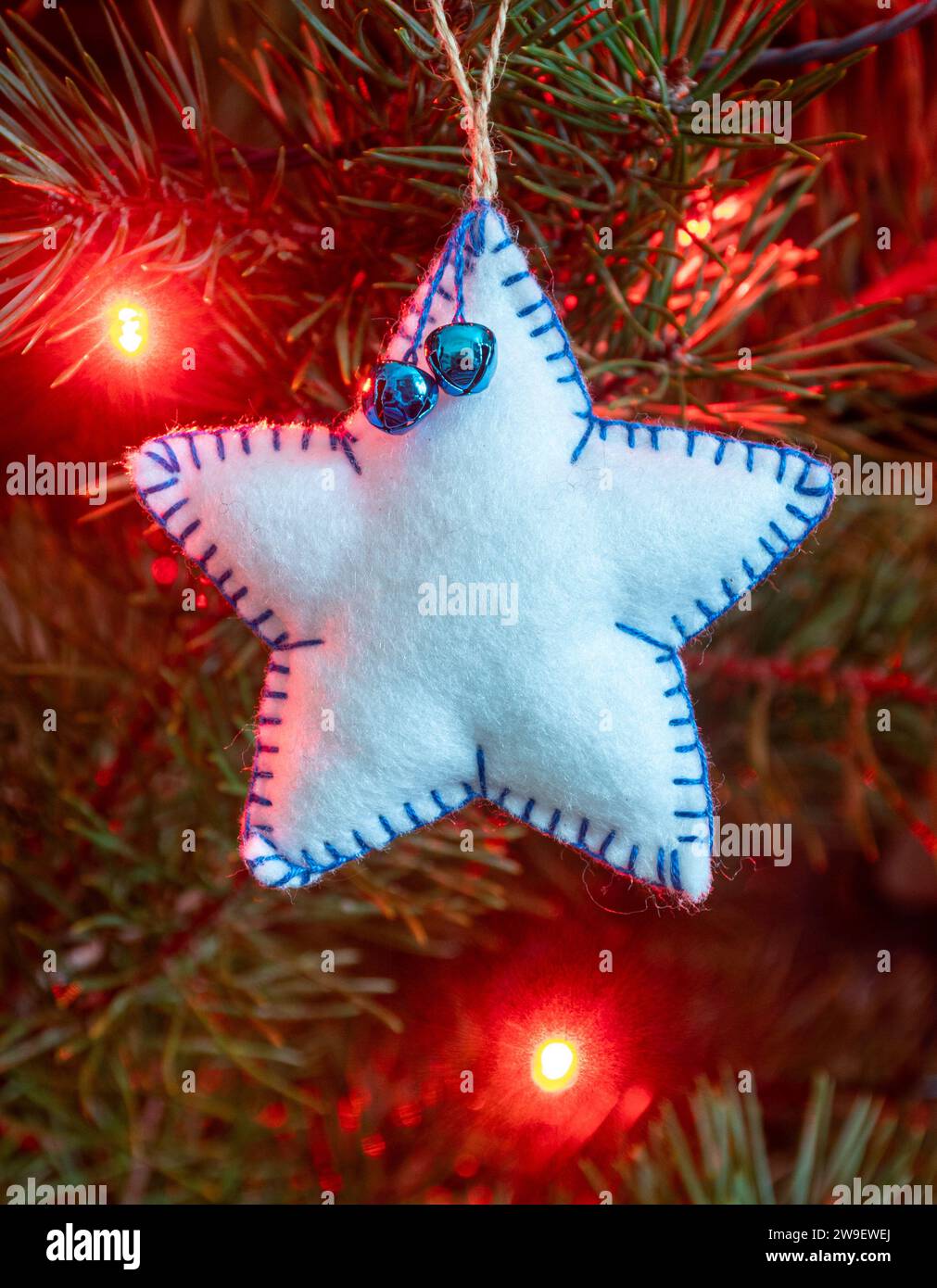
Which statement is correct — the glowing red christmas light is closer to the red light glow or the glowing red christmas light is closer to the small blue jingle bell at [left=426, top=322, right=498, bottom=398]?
the small blue jingle bell at [left=426, top=322, right=498, bottom=398]

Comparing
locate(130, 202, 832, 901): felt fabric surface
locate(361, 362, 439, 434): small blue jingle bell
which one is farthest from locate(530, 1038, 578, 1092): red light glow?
locate(361, 362, 439, 434): small blue jingle bell

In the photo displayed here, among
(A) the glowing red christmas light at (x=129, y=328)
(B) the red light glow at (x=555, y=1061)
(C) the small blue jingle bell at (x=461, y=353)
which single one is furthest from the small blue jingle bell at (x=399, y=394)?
(B) the red light glow at (x=555, y=1061)

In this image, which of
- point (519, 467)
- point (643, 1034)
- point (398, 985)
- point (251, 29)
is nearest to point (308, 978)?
point (398, 985)

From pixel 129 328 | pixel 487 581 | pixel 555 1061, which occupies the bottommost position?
pixel 555 1061

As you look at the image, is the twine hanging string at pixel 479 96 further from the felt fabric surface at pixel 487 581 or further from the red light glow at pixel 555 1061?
the red light glow at pixel 555 1061

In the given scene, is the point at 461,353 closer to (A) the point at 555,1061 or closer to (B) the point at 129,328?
(B) the point at 129,328

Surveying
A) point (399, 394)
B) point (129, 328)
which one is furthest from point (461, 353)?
point (129, 328)
